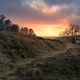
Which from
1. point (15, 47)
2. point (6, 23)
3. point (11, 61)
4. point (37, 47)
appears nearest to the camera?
point (11, 61)

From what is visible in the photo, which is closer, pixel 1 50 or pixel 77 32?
pixel 1 50

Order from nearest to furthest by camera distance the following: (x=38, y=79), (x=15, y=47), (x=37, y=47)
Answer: (x=38, y=79), (x=15, y=47), (x=37, y=47)

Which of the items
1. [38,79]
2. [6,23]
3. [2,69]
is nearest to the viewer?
[38,79]

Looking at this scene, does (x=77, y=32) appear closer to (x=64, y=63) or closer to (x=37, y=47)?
(x=37, y=47)

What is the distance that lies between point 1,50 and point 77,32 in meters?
56.0

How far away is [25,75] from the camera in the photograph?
17.0 metres

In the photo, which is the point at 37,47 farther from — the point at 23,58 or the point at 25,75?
the point at 25,75

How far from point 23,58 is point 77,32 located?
185ft

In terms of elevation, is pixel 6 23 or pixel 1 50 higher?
pixel 6 23

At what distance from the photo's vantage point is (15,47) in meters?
26.8

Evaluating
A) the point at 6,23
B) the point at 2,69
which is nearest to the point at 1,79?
the point at 2,69

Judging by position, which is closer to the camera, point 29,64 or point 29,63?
point 29,64

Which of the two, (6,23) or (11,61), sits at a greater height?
(6,23)

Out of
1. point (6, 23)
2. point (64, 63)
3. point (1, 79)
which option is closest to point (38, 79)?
point (1, 79)
